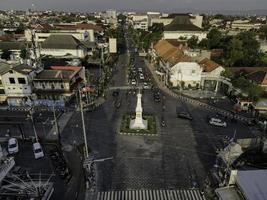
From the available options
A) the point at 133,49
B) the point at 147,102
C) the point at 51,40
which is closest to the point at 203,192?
the point at 147,102

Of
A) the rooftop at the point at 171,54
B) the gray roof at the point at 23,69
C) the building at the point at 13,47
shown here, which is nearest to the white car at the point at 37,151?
the gray roof at the point at 23,69

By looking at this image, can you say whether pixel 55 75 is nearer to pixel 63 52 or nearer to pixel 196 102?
pixel 196 102

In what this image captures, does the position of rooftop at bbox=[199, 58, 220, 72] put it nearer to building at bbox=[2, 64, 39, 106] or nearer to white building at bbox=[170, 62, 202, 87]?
white building at bbox=[170, 62, 202, 87]

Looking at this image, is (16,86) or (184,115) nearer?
(184,115)

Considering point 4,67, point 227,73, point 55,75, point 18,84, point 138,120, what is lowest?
point 138,120

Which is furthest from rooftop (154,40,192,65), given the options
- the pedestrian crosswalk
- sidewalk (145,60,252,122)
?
the pedestrian crosswalk

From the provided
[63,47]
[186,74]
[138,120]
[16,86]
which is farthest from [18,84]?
[186,74]

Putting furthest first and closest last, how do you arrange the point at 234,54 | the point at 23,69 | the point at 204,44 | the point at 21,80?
the point at 204,44 < the point at 234,54 < the point at 23,69 < the point at 21,80

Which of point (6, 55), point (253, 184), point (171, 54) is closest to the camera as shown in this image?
point (253, 184)
